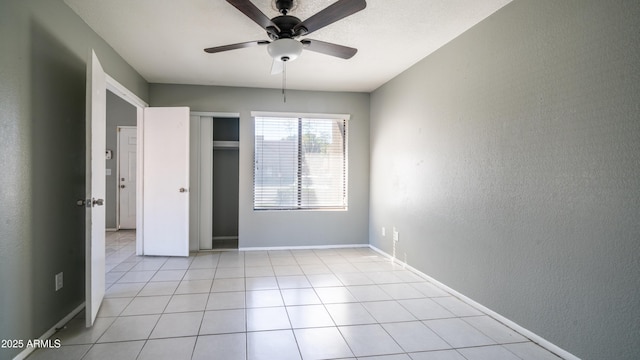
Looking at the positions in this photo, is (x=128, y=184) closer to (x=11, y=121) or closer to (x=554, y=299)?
(x=11, y=121)

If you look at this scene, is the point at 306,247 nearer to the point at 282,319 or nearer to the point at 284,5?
the point at 282,319

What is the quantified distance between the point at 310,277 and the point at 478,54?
9.07 feet

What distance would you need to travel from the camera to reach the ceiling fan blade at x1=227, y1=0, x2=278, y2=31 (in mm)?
1928

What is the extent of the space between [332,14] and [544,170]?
1.76 m

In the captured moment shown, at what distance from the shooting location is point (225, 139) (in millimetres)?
5723

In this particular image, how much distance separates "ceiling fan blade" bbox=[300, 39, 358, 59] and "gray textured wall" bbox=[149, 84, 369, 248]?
7.84 feet

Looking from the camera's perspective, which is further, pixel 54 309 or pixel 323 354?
pixel 54 309

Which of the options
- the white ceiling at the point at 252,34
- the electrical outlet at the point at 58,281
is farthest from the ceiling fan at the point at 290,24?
the electrical outlet at the point at 58,281

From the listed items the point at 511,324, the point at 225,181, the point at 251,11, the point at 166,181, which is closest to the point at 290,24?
the point at 251,11

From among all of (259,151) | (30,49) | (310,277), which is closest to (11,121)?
(30,49)

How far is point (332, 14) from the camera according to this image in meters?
2.08

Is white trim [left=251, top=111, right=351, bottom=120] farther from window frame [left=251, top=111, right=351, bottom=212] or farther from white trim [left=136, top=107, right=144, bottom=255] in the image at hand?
white trim [left=136, top=107, right=144, bottom=255]

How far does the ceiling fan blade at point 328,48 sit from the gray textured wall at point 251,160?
2.39 metres

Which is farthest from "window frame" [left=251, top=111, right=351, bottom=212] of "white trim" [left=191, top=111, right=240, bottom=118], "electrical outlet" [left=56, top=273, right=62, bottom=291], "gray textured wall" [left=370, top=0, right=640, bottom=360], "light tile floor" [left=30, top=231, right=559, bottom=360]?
"electrical outlet" [left=56, top=273, right=62, bottom=291]
